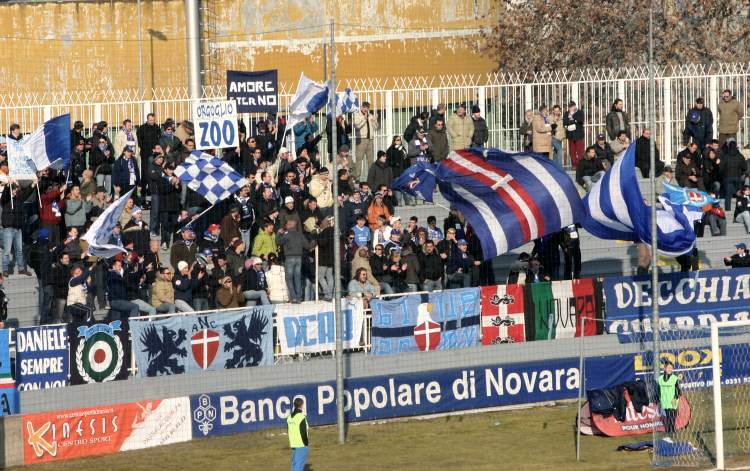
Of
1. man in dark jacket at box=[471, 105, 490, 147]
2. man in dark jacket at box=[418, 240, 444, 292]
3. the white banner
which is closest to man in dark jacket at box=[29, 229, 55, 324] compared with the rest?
the white banner

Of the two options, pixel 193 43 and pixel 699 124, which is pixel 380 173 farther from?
pixel 193 43

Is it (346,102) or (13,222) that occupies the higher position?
(346,102)

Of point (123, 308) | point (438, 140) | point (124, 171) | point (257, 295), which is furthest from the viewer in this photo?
point (438, 140)

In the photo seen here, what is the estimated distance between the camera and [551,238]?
27.9 metres

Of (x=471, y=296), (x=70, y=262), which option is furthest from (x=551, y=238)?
(x=70, y=262)

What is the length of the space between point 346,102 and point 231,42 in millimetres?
10545

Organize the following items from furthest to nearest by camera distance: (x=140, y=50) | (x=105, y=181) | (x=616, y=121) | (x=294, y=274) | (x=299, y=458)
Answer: (x=140, y=50) → (x=616, y=121) → (x=105, y=181) → (x=294, y=274) → (x=299, y=458)

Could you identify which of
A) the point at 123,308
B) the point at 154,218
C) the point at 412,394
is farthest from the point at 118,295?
the point at 412,394

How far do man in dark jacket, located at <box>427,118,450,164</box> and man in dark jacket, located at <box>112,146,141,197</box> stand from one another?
5.94m

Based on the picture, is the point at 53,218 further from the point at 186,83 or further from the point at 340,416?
the point at 186,83

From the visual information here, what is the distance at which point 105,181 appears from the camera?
2922 centimetres

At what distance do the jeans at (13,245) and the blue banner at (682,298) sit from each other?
10.1m

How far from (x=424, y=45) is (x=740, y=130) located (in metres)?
9.79

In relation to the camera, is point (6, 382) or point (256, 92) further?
point (256, 92)
